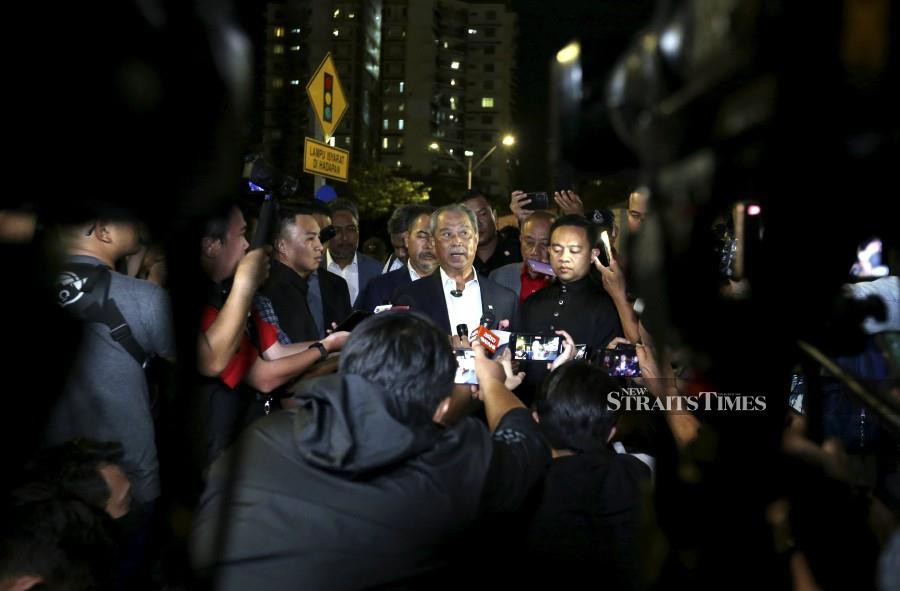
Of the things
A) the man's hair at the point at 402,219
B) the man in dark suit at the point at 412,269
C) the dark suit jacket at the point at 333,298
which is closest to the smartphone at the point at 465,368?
the man in dark suit at the point at 412,269

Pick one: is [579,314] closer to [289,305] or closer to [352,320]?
[352,320]

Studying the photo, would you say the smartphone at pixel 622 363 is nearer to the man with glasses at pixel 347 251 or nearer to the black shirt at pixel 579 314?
the black shirt at pixel 579 314

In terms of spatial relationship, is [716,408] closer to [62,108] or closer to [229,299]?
[62,108]

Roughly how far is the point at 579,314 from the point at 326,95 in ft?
13.1

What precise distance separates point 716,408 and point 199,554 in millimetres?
1314

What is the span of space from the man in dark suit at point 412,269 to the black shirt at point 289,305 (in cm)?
80

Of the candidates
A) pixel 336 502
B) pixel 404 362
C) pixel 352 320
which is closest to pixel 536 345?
pixel 352 320

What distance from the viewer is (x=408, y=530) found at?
2.19 meters

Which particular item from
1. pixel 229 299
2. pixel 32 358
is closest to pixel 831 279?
pixel 32 358

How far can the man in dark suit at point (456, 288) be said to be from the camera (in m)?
5.07

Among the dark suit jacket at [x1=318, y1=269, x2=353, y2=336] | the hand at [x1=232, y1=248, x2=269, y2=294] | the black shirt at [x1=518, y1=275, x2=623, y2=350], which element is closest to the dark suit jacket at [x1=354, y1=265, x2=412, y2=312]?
the dark suit jacket at [x1=318, y1=269, x2=353, y2=336]

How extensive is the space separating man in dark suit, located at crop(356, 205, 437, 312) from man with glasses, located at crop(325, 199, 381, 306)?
4.51 feet

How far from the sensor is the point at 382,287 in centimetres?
579

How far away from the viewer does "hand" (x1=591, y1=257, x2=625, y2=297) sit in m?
4.97
